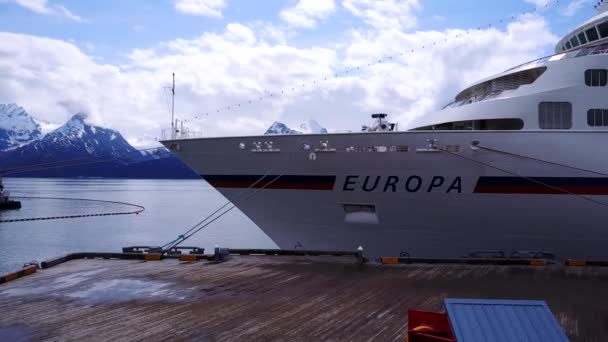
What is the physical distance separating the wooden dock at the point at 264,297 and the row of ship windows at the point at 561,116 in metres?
4.11

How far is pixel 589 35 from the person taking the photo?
16.9 m

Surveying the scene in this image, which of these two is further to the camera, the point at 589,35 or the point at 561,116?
the point at 589,35

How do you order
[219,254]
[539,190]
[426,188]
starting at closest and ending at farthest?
[219,254]
[539,190]
[426,188]

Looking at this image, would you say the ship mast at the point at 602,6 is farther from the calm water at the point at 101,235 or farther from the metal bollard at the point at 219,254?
the calm water at the point at 101,235

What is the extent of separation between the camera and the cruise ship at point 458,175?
13125 millimetres

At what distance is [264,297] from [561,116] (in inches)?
380

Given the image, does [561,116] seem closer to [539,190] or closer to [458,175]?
[539,190]

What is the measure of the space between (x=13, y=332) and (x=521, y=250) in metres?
12.1

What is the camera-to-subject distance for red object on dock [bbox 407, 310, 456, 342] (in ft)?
17.4

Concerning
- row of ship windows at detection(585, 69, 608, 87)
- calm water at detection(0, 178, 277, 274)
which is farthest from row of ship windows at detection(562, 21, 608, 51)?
calm water at detection(0, 178, 277, 274)

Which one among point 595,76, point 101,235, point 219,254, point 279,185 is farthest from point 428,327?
point 101,235

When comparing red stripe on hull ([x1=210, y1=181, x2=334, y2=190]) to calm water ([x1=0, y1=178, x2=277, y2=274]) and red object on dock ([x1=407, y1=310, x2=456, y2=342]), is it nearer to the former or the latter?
red object on dock ([x1=407, y1=310, x2=456, y2=342])

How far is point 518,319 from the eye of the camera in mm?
4805

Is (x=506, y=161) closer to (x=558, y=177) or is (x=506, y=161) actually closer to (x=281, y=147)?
(x=558, y=177)
